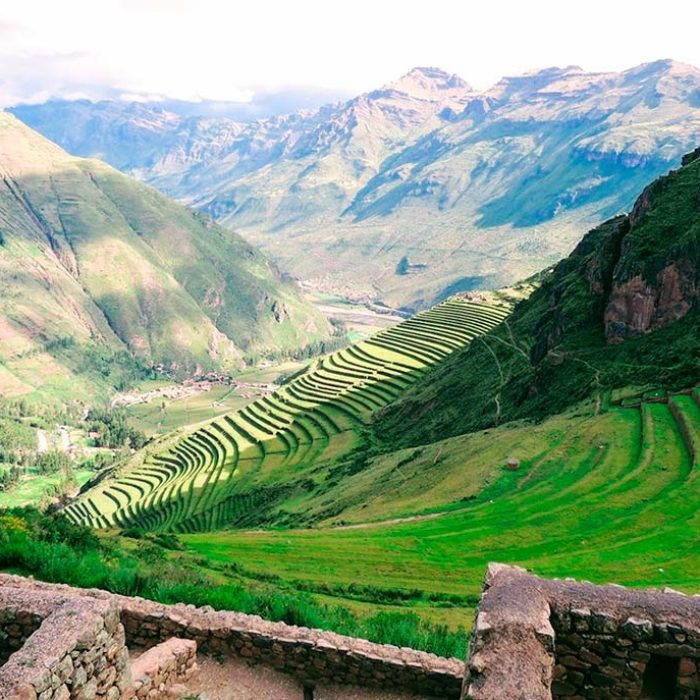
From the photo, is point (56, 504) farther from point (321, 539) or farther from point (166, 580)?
point (166, 580)

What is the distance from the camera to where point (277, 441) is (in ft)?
342

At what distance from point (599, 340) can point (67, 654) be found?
67536 mm

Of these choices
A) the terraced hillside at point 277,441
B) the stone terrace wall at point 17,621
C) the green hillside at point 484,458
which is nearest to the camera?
the stone terrace wall at point 17,621

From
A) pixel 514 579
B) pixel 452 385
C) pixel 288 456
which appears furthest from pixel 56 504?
pixel 514 579

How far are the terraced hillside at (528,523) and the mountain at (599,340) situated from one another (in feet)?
29.3

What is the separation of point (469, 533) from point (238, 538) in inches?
672

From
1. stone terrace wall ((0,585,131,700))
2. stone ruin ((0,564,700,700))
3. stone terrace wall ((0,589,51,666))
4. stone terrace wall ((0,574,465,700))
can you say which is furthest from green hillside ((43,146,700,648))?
stone terrace wall ((0,589,51,666))

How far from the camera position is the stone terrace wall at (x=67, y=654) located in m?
8.72

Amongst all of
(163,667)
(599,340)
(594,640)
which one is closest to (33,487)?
(599,340)

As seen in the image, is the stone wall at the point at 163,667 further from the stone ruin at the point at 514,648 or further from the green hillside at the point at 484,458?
the green hillside at the point at 484,458

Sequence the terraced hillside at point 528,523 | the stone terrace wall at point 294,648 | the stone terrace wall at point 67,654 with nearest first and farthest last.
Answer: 1. the stone terrace wall at point 67,654
2. the stone terrace wall at point 294,648
3. the terraced hillside at point 528,523

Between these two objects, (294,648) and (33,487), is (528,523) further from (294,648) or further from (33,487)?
(33,487)

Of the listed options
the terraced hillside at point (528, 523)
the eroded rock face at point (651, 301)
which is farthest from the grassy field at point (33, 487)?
the eroded rock face at point (651, 301)

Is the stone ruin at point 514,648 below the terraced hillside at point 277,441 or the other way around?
the other way around
